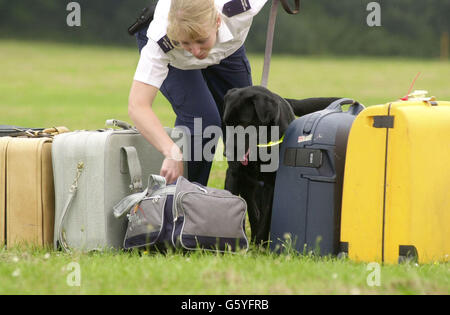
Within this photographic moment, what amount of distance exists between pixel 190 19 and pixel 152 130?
68 centimetres

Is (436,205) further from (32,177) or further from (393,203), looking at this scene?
(32,177)

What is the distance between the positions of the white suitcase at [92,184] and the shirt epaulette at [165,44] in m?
0.54

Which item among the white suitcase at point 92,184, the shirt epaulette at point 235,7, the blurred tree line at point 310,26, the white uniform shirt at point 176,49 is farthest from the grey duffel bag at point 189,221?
the blurred tree line at point 310,26

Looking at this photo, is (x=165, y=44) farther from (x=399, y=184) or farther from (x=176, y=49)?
(x=399, y=184)

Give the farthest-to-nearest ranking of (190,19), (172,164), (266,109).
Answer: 1. (172,164)
2. (266,109)
3. (190,19)

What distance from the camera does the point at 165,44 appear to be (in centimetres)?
382

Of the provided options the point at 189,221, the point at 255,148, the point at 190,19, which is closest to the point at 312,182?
the point at 255,148

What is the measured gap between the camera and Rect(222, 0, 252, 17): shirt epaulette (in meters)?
3.96

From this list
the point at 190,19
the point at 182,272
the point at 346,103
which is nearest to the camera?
the point at 182,272

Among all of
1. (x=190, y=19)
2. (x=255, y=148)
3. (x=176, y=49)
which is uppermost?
(x=190, y=19)

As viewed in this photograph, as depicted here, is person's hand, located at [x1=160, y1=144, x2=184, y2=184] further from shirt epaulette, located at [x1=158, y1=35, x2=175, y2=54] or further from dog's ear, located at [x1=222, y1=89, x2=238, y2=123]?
shirt epaulette, located at [x1=158, y1=35, x2=175, y2=54]

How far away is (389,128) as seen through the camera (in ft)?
10.9
